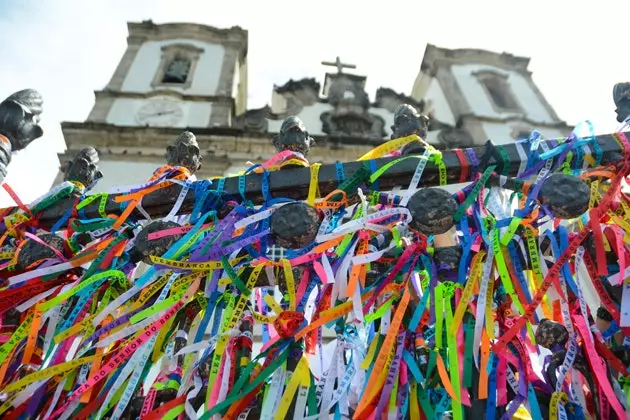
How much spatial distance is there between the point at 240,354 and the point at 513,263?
3.94ft

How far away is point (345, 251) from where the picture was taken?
2018 millimetres

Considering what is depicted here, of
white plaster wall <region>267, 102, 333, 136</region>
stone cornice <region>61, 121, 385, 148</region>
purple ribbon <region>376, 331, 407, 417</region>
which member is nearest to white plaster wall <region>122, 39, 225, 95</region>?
white plaster wall <region>267, 102, 333, 136</region>

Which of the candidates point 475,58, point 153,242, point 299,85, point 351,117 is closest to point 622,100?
point 153,242

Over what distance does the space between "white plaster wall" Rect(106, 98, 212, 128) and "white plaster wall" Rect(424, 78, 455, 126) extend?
7.48 metres

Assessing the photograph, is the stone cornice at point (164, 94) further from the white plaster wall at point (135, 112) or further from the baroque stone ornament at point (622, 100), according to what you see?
the baroque stone ornament at point (622, 100)

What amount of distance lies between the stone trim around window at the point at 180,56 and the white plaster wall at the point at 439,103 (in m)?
8.01

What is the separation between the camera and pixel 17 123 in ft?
8.36

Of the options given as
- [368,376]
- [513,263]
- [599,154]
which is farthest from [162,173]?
[599,154]

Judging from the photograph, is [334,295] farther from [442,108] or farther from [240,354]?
[442,108]

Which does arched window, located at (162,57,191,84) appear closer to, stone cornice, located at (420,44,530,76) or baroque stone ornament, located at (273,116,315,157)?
stone cornice, located at (420,44,530,76)

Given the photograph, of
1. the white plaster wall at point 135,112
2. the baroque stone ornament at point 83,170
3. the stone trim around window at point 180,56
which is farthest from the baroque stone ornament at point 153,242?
the stone trim around window at point 180,56

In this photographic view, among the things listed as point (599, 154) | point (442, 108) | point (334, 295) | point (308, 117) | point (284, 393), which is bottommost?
point (284, 393)

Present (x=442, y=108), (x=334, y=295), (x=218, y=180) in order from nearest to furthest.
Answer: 1. (x=334, y=295)
2. (x=218, y=180)
3. (x=442, y=108)

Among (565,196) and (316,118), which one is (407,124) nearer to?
(565,196)
